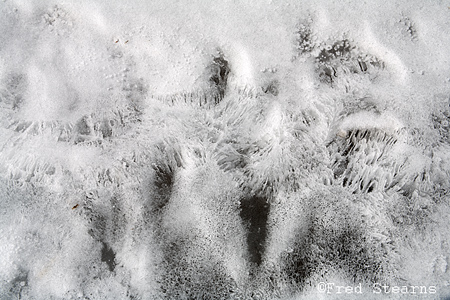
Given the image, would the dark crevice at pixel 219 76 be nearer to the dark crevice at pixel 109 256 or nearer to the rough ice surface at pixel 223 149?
the rough ice surface at pixel 223 149

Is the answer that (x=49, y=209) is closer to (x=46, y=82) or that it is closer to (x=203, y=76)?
(x=46, y=82)

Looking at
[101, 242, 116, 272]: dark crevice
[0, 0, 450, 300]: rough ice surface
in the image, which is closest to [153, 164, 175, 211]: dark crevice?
[0, 0, 450, 300]: rough ice surface

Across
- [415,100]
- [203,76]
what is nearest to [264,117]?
[203,76]

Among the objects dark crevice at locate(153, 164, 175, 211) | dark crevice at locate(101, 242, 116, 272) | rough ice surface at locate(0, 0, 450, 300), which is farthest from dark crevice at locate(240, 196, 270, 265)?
dark crevice at locate(101, 242, 116, 272)

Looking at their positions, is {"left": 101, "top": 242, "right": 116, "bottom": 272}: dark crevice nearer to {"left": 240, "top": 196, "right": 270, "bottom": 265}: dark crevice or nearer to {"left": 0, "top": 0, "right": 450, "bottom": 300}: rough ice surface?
{"left": 0, "top": 0, "right": 450, "bottom": 300}: rough ice surface

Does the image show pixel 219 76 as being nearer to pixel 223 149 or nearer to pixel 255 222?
pixel 223 149

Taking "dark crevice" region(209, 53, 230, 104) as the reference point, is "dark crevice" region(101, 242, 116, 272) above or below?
below

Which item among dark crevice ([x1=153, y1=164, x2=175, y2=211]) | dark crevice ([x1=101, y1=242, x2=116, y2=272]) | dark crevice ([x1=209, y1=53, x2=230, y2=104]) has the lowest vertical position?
dark crevice ([x1=101, y1=242, x2=116, y2=272])

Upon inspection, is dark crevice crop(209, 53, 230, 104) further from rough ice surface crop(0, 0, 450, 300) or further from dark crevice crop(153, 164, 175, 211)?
dark crevice crop(153, 164, 175, 211)
